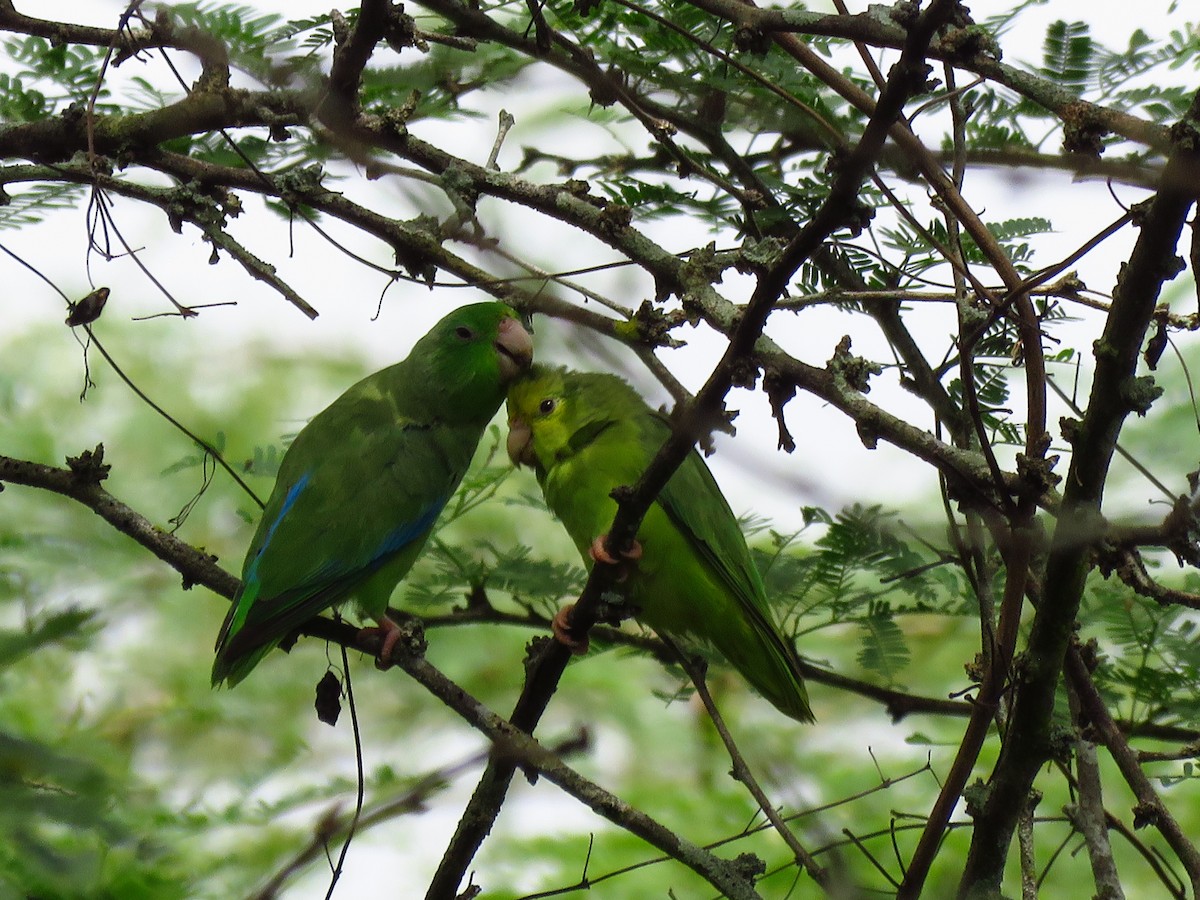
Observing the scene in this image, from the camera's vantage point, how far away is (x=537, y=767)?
2.34 meters

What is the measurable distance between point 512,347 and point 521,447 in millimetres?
605

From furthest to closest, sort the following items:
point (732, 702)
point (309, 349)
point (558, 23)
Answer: point (309, 349) → point (732, 702) → point (558, 23)

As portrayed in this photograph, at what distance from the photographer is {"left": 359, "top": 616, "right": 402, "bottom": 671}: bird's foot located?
10.2 feet

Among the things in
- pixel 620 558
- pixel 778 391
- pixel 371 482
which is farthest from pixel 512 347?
pixel 778 391

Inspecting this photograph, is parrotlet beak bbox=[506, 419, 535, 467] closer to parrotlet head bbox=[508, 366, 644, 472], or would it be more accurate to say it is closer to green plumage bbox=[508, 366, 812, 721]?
parrotlet head bbox=[508, 366, 644, 472]

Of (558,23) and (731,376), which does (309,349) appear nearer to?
(558,23)

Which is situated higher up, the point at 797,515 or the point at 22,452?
the point at 22,452

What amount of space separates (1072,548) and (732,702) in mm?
4180

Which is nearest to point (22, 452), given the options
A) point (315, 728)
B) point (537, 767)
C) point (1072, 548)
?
point (315, 728)

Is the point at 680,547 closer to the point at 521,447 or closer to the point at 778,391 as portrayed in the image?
the point at 521,447

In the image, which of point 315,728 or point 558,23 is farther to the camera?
point 315,728

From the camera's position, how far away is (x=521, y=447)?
161 inches

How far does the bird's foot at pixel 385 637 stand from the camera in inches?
122

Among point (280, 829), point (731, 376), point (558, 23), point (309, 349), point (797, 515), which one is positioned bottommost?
point (731, 376)
